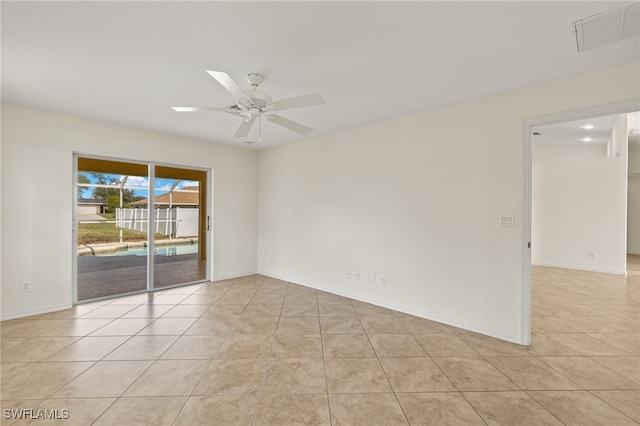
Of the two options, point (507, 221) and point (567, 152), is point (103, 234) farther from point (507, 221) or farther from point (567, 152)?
point (567, 152)

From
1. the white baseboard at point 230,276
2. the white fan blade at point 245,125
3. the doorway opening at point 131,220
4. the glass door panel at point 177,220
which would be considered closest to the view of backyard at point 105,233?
the doorway opening at point 131,220

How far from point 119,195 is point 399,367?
4.75m

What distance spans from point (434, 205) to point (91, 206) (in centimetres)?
502

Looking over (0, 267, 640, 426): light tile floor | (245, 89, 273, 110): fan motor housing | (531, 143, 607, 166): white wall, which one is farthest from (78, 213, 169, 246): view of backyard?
(531, 143, 607, 166): white wall

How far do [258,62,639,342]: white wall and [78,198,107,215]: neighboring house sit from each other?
3098 mm

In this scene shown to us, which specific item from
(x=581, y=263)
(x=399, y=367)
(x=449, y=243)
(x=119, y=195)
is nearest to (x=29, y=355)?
(x=119, y=195)

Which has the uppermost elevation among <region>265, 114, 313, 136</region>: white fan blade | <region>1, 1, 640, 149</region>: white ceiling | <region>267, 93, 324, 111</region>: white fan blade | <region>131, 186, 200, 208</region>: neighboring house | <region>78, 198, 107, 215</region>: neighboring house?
<region>1, 1, 640, 149</region>: white ceiling

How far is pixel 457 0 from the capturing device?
166 cm

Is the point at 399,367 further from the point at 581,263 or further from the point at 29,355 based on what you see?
the point at 581,263

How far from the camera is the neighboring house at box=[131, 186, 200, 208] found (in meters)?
4.64

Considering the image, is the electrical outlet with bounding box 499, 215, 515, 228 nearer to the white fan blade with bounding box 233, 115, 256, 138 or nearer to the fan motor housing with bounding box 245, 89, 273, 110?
the fan motor housing with bounding box 245, 89, 273, 110

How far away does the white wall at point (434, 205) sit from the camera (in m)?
2.88

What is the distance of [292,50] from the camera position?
7.18ft

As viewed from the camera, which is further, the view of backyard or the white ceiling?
the view of backyard
